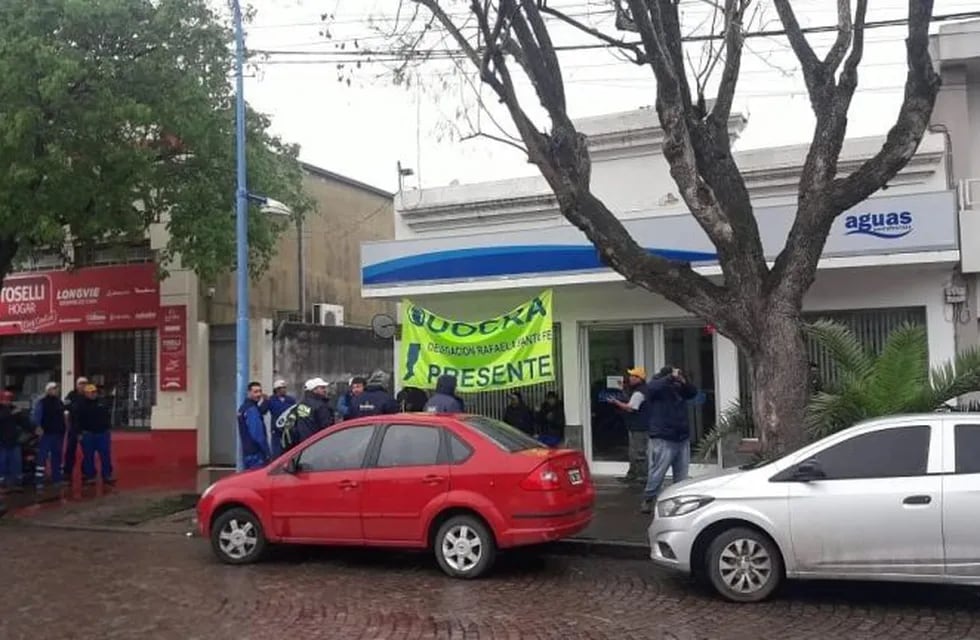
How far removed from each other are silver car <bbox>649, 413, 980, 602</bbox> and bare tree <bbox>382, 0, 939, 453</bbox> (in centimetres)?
139

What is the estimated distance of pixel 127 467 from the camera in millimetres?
18406

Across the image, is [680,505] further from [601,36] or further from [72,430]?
[72,430]

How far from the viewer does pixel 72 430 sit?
15828mm

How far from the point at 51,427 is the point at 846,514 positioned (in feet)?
42.4

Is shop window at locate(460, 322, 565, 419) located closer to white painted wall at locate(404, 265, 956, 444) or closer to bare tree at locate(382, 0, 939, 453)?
white painted wall at locate(404, 265, 956, 444)

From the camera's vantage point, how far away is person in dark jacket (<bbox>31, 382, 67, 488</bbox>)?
51.9ft

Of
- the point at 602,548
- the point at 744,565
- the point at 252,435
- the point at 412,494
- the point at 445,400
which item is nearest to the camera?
the point at 744,565

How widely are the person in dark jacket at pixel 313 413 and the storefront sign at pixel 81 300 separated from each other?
7.20m

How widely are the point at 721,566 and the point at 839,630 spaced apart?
111cm

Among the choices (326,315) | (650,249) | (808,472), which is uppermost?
(650,249)

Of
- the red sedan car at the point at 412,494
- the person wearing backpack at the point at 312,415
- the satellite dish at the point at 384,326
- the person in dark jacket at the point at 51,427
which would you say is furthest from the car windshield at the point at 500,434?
the person in dark jacket at the point at 51,427

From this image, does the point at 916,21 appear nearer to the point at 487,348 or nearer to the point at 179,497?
the point at 487,348

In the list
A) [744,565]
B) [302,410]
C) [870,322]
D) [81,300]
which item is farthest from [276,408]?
[81,300]

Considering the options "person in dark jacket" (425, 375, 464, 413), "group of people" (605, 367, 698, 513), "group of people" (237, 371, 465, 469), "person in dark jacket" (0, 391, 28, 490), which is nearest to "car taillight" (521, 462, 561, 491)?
"person in dark jacket" (425, 375, 464, 413)
